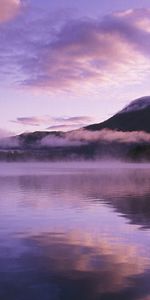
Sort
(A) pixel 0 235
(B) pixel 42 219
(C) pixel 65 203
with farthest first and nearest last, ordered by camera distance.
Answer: (C) pixel 65 203
(B) pixel 42 219
(A) pixel 0 235

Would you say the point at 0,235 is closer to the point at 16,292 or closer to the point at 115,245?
the point at 115,245

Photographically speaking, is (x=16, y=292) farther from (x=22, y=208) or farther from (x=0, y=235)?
(x=22, y=208)

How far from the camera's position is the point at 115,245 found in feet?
46.8

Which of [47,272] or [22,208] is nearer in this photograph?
[47,272]

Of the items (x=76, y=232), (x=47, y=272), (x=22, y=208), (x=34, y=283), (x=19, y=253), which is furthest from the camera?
(x=22, y=208)

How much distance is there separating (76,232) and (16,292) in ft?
24.2

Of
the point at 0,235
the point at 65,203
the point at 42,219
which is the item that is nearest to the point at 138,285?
the point at 0,235

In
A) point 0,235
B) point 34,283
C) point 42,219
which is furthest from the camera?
point 42,219

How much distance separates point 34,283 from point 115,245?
4613 mm

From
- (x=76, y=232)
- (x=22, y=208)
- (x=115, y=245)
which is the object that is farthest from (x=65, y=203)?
(x=115, y=245)

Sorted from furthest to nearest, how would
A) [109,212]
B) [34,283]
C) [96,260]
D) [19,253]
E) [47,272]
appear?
[109,212] < [19,253] < [96,260] < [47,272] < [34,283]

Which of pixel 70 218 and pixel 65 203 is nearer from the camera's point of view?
pixel 70 218

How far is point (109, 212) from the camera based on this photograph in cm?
2252

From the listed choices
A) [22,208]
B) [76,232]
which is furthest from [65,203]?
[76,232]
